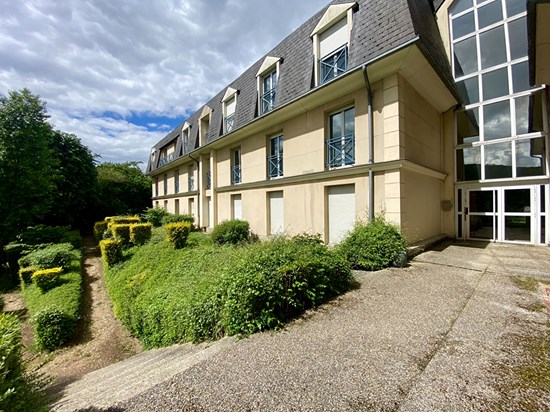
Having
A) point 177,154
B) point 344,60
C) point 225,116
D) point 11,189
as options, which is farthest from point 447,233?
point 11,189

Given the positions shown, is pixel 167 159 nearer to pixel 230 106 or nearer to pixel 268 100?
pixel 230 106

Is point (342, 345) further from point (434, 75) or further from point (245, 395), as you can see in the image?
point (434, 75)

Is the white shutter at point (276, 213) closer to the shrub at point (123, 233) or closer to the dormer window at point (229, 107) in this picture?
the dormer window at point (229, 107)

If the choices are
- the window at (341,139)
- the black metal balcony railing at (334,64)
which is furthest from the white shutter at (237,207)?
the black metal balcony railing at (334,64)

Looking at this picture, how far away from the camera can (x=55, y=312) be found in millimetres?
5695

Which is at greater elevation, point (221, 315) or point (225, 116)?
point (225, 116)

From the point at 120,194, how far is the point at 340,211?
27.7m

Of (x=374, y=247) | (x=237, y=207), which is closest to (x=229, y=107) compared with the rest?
(x=237, y=207)

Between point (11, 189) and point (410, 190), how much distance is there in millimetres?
18738

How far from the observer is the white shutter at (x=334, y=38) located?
803cm

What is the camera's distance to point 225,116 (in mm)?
14023

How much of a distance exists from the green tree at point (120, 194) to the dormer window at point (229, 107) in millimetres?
17291

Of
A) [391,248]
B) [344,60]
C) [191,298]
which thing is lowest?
[191,298]

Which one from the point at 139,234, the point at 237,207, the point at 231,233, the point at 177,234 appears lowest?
the point at 139,234
